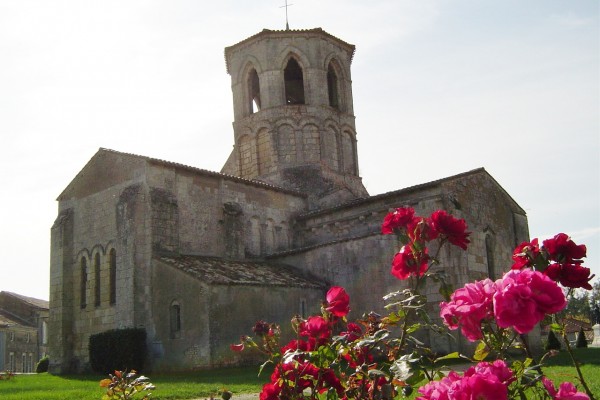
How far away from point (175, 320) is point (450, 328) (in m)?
15.5

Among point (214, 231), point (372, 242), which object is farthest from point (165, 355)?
point (372, 242)

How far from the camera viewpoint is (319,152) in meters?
26.1

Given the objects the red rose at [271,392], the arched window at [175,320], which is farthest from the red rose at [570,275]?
the arched window at [175,320]

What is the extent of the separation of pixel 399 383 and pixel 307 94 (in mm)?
24016

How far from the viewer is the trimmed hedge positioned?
18109 millimetres

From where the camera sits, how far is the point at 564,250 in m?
3.27

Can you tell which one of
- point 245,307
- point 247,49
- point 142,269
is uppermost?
point 247,49

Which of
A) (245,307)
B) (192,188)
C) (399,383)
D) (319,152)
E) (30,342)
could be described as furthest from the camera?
(30,342)

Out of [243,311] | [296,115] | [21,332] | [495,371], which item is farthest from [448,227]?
[21,332]

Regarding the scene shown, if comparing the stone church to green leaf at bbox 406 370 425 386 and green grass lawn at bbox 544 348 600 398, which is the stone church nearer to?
green grass lawn at bbox 544 348 600 398

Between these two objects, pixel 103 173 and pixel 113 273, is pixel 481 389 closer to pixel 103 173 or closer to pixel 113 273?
pixel 113 273

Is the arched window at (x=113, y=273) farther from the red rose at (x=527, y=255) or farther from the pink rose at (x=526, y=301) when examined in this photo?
the pink rose at (x=526, y=301)

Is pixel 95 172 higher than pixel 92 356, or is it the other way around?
pixel 95 172

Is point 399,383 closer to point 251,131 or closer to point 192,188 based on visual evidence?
point 192,188
